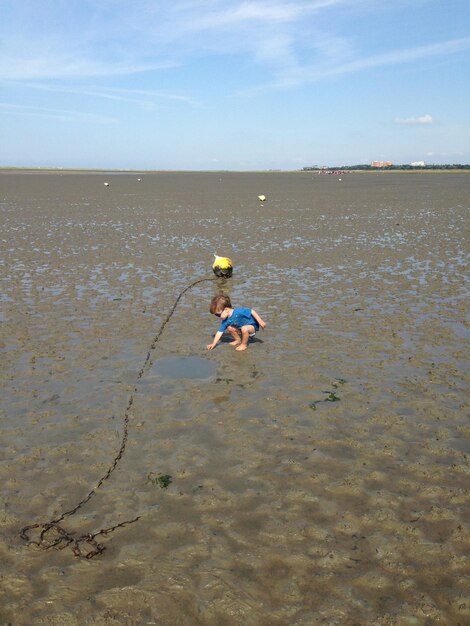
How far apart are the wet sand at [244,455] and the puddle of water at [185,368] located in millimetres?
113

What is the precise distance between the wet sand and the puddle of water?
113 millimetres

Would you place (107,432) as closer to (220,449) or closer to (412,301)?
(220,449)

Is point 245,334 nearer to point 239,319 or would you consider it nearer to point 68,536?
point 239,319

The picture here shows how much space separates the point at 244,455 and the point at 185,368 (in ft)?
9.10

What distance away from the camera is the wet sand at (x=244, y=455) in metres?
3.89

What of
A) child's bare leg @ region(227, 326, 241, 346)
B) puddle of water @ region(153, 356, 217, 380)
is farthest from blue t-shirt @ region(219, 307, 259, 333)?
puddle of water @ region(153, 356, 217, 380)

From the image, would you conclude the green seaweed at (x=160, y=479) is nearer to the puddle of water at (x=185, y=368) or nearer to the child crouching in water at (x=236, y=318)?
the puddle of water at (x=185, y=368)

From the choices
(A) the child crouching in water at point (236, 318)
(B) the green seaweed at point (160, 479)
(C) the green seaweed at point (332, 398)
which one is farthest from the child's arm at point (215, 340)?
(B) the green seaweed at point (160, 479)

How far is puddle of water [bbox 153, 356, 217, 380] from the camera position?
798cm

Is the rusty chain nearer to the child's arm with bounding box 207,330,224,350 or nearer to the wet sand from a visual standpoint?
the wet sand

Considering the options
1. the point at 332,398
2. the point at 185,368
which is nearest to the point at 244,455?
the point at 332,398

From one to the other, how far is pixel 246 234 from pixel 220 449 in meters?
17.9

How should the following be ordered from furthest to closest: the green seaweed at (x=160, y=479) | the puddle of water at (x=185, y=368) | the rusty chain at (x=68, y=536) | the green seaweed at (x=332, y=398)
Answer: the puddle of water at (x=185, y=368) → the green seaweed at (x=332, y=398) → the green seaweed at (x=160, y=479) → the rusty chain at (x=68, y=536)

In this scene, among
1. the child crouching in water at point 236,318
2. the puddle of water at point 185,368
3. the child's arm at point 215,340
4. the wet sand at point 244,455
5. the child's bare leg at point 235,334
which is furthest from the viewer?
the child's bare leg at point 235,334
